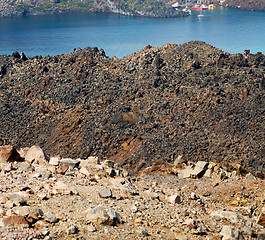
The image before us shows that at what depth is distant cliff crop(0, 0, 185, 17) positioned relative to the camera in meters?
89.9

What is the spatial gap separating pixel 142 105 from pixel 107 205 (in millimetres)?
15281

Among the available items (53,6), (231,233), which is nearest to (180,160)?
(231,233)

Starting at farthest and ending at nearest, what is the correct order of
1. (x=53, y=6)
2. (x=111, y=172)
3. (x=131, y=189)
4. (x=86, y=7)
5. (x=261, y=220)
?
(x=53, y=6) < (x=86, y=7) < (x=111, y=172) < (x=131, y=189) < (x=261, y=220)

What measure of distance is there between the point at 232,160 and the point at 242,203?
7283 millimetres

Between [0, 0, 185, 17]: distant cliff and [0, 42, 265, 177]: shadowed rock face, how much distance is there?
6117 centimetres

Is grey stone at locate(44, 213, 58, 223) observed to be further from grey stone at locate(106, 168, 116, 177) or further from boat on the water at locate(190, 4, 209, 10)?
boat on the water at locate(190, 4, 209, 10)

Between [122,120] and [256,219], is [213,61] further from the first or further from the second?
[256,219]

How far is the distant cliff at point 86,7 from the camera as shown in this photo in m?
89.9

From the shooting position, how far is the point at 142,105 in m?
26.1

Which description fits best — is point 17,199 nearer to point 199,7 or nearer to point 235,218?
point 235,218

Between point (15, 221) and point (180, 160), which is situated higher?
point (15, 221)

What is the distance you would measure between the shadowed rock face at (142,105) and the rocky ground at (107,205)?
20.4 feet

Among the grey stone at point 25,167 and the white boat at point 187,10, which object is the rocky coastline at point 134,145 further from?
the white boat at point 187,10

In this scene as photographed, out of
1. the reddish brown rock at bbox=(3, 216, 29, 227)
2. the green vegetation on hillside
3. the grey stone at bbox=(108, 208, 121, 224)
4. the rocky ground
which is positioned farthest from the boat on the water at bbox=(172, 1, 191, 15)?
the reddish brown rock at bbox=(3, 216, 29, 227)
